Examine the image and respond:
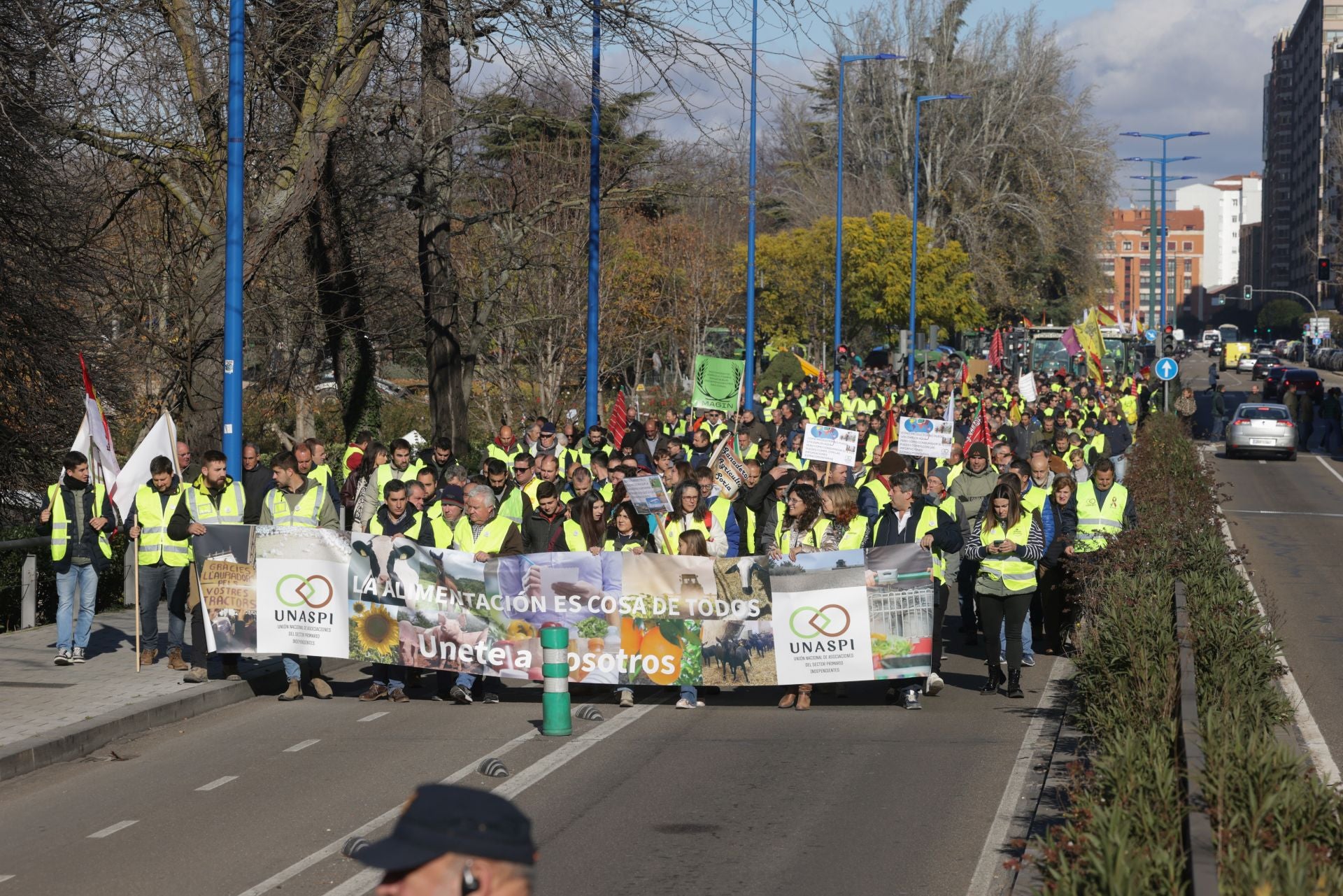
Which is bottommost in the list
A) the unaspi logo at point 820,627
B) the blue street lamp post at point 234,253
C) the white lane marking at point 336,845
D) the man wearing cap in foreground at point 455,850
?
the white lane marking at point 336,845

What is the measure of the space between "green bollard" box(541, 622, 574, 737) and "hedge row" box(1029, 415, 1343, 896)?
3301 millimetres

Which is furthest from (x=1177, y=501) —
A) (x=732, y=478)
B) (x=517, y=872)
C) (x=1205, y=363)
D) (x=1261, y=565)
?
(x=1205, y=363)

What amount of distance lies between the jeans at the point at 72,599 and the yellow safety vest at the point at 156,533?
2.24 ft

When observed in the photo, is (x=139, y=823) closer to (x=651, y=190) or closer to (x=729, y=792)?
(x=729, y=792)

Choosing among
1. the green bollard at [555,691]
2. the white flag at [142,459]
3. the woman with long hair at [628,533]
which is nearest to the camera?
the green bollard at [555,691]

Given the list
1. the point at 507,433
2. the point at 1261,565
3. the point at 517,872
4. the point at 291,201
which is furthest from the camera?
the point at 1261,565

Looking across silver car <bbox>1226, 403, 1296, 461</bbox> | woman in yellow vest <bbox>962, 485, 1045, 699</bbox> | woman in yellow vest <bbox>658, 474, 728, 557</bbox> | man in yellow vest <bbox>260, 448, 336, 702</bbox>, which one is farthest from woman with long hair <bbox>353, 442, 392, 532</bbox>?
silver car <bbox>1226, 403, 1296, 461</bbox>

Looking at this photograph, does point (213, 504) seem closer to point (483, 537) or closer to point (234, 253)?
point (483, 537)

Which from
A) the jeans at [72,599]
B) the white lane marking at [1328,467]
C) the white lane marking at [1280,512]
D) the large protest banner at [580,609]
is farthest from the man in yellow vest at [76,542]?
the white lane marking at [1328,467]

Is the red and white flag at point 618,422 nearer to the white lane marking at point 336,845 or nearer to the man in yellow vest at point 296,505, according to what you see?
the man in yellow vest at point 296,505

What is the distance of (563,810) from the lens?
351 inches

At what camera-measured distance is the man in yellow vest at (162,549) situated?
→ 13.1 meters

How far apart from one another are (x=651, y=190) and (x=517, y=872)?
17574 mm

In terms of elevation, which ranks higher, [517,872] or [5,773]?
[517,872]
